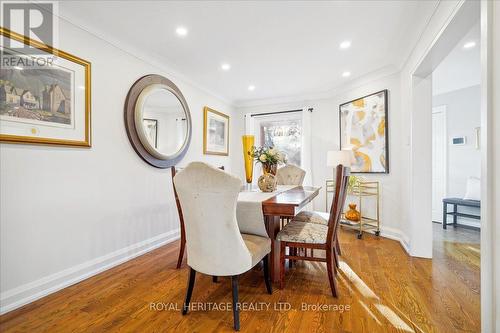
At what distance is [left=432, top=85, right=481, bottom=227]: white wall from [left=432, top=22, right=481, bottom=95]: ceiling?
177 mm

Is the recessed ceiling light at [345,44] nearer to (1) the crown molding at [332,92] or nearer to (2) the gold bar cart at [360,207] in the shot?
(1) the crown molding at [332,92]

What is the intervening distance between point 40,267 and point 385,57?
4.34 meters

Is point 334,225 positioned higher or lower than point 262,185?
lower

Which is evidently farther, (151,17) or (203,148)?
(203,148)

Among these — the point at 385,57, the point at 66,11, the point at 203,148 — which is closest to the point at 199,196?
the point at 66,11

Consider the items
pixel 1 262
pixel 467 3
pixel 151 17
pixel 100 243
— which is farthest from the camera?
pixel 100 243

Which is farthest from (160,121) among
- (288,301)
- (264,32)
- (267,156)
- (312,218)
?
(288,301)

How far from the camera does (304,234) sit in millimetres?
1908

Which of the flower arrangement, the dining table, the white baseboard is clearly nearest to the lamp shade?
the flower arrangement

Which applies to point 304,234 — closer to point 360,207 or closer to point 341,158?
point 360,207

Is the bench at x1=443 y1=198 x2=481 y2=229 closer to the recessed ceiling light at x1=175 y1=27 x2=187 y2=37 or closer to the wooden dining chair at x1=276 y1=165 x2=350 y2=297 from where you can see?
the wooden dining chair at x1=276 y1=165 x2=350 y2=297

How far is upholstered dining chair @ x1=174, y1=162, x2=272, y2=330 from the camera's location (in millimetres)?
1345

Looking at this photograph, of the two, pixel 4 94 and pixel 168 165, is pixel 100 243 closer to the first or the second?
pixel 168 165

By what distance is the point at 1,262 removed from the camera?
1.64 m
